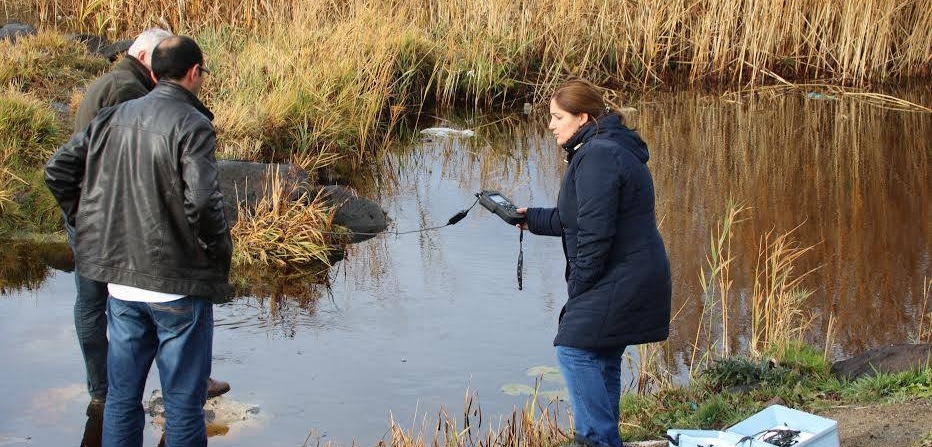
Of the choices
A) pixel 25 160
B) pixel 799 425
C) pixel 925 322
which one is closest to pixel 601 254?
pixel 799 425

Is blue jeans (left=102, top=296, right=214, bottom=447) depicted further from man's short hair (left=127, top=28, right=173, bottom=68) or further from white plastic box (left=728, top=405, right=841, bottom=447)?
white plastic box (left=728, top=405, right=841, bottom=447)

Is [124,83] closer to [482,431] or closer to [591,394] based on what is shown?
[482,431]

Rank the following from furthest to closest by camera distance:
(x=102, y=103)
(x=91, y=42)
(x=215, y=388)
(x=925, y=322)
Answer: (x=91, y=42), (x=925, y=322), (x=215, y=388), (x=102, y=103)

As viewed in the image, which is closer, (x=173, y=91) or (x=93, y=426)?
(x=173, y=91)

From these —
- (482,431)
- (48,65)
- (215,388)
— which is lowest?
(482,431)

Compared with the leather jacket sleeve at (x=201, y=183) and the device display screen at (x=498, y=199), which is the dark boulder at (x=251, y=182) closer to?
the device display screen at (x=498, y=199)

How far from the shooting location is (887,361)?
506 centimetres

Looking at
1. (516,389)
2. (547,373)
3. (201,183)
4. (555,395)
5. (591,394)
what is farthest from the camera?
(547,373)

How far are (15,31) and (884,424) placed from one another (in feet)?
37.5

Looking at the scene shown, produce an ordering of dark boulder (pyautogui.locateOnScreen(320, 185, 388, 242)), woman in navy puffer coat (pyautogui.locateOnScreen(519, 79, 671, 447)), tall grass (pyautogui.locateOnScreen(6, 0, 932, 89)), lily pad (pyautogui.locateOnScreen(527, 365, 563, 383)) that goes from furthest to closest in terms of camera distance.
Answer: tall grass (pyautogui.locateOnScreen(6, 0, 932, 89))
dark boulder (pyautogui.locateOnScreen(320, 185, 388, 242))
lily pad (pyautogui.locateOnScreen(527, 365, 563, 383))
woman in navy puffer coat (pyautogui.locateOnScreen(519, 79, 671, 447))

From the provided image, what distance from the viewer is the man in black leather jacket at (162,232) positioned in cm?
357

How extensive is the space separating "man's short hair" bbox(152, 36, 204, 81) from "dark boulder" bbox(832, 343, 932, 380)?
122 inches

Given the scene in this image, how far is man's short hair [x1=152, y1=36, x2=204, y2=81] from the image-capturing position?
3635 mm

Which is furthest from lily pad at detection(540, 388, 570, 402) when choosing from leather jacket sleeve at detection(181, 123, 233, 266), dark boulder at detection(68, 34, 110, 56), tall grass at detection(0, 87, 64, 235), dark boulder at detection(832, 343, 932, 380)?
dark boulder at detection(68, 34, 110, 56)
